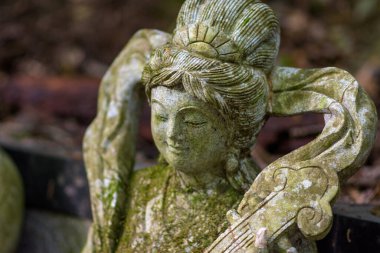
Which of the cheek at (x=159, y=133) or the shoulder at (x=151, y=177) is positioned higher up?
the cheek at (x=159, y=133)

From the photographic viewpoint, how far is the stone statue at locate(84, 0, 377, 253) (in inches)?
102

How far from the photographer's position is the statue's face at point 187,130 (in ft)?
8.87

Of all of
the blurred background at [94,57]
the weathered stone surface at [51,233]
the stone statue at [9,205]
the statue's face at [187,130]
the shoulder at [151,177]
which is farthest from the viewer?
the blurred background at [94,57]

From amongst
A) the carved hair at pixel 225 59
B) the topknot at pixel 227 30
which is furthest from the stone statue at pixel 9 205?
the topknot at pixel 227 30

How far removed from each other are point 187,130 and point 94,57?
16.7ft

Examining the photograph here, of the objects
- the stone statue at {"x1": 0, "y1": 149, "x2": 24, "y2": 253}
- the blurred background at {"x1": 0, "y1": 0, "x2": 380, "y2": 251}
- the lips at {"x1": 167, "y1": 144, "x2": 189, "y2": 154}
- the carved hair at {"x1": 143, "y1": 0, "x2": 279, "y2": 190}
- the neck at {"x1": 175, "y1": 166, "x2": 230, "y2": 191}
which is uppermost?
the carved hair at {"x1": 143, "y1": 0, "x2": 279, "y2": 190}

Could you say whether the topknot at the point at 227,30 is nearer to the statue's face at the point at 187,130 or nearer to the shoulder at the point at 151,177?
the statue's face at the point at 187,130

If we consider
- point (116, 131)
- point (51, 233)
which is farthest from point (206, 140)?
point (51, 233)

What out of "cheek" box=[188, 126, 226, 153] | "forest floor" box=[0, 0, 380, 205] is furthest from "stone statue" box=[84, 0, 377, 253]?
"forest floor" box=[0, 0, 380, 205]

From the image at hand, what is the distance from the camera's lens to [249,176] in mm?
2920

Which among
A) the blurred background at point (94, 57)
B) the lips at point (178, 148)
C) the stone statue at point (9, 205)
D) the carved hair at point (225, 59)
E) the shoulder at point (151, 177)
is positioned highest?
the carved hair at point (225, 59)

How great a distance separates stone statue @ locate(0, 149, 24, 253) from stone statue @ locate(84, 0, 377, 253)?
4.47 ft

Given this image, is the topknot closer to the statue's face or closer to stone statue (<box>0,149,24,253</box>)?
the statue's face

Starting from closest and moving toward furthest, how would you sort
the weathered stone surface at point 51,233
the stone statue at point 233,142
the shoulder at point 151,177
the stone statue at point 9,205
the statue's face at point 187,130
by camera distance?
the stone statue at point 233,142 < the statue's face at point 187,130 < the shoulder at point 151,177 < the stone statue at point 9,205 < the weathered stone surface at point 51,233
